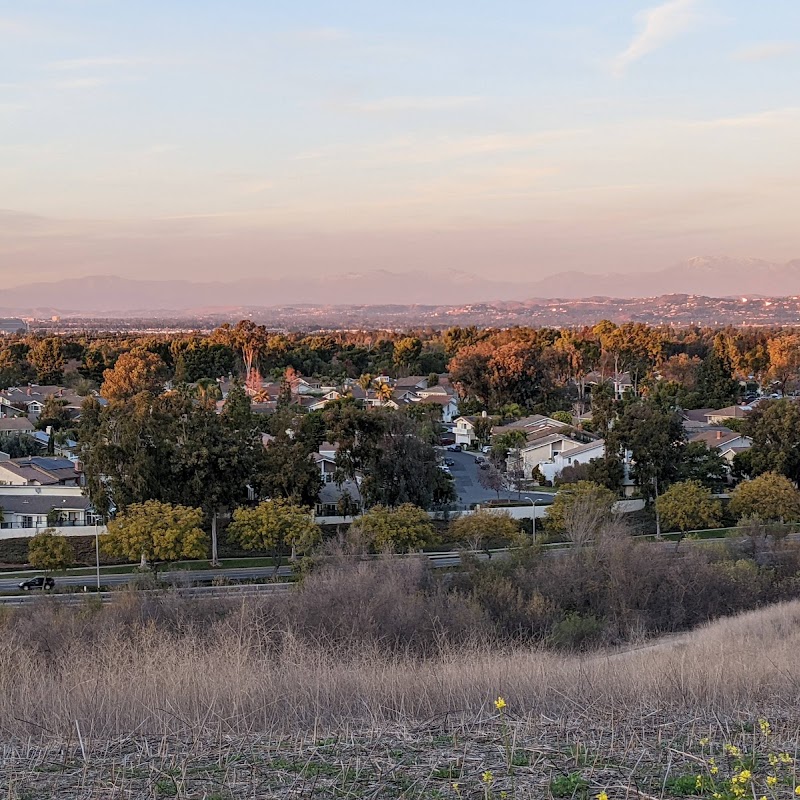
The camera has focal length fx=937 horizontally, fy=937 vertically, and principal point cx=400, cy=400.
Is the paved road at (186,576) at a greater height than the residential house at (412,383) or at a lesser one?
lesser

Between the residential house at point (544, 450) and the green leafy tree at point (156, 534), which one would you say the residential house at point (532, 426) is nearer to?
the residential house at point (544, 450)

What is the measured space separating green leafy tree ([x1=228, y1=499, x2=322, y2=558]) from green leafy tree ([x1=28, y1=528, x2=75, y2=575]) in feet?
14.1

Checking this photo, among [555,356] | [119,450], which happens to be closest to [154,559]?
[119,450]

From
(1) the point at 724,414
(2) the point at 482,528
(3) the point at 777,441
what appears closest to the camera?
(2) the point at 482,528

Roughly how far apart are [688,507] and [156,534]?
51.4 ft

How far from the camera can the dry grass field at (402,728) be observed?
18.5ft

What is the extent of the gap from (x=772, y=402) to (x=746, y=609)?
16.3m

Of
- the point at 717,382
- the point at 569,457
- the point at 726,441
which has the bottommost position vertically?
the point at 569,457

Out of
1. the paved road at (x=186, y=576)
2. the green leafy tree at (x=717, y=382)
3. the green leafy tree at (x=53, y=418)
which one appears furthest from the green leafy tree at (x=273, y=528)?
the green leafy tree at (x=717, y=382)

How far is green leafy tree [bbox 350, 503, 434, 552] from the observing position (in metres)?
24.8

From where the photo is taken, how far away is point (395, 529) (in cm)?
2500

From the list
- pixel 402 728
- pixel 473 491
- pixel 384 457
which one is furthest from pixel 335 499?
pixel 402 728

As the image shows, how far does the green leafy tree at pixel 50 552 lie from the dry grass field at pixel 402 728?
51.6ft

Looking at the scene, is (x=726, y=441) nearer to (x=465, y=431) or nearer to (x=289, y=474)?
(x=465, y=431)
